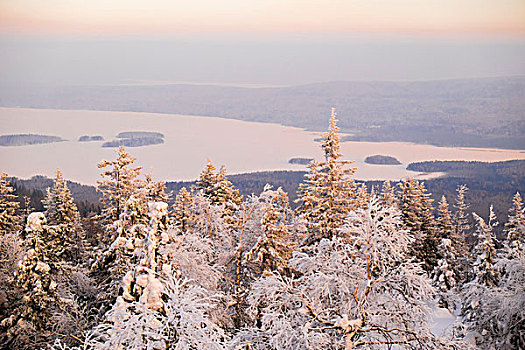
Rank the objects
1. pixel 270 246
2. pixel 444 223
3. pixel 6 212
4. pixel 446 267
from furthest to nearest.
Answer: pixel 444 223 → pixel 446 267 → pixel 6 212 → pixel 270 246

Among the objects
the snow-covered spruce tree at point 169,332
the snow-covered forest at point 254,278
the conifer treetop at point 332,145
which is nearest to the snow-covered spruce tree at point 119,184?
the snow-covered forest at point 254,278

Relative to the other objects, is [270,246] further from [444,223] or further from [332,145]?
[444,223]

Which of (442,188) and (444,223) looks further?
(442,188)

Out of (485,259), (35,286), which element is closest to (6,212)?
(35,286)

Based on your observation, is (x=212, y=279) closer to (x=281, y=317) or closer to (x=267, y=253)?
(x=267, y=253)

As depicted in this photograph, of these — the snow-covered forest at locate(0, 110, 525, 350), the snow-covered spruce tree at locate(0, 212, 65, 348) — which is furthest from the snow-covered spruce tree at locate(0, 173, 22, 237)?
the snow-covered spruce tree at locate(0, 212, 65, 348)

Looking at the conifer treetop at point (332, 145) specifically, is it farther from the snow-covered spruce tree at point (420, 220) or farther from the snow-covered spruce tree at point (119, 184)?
the snow-covered spruce tree at point (420, 220)
